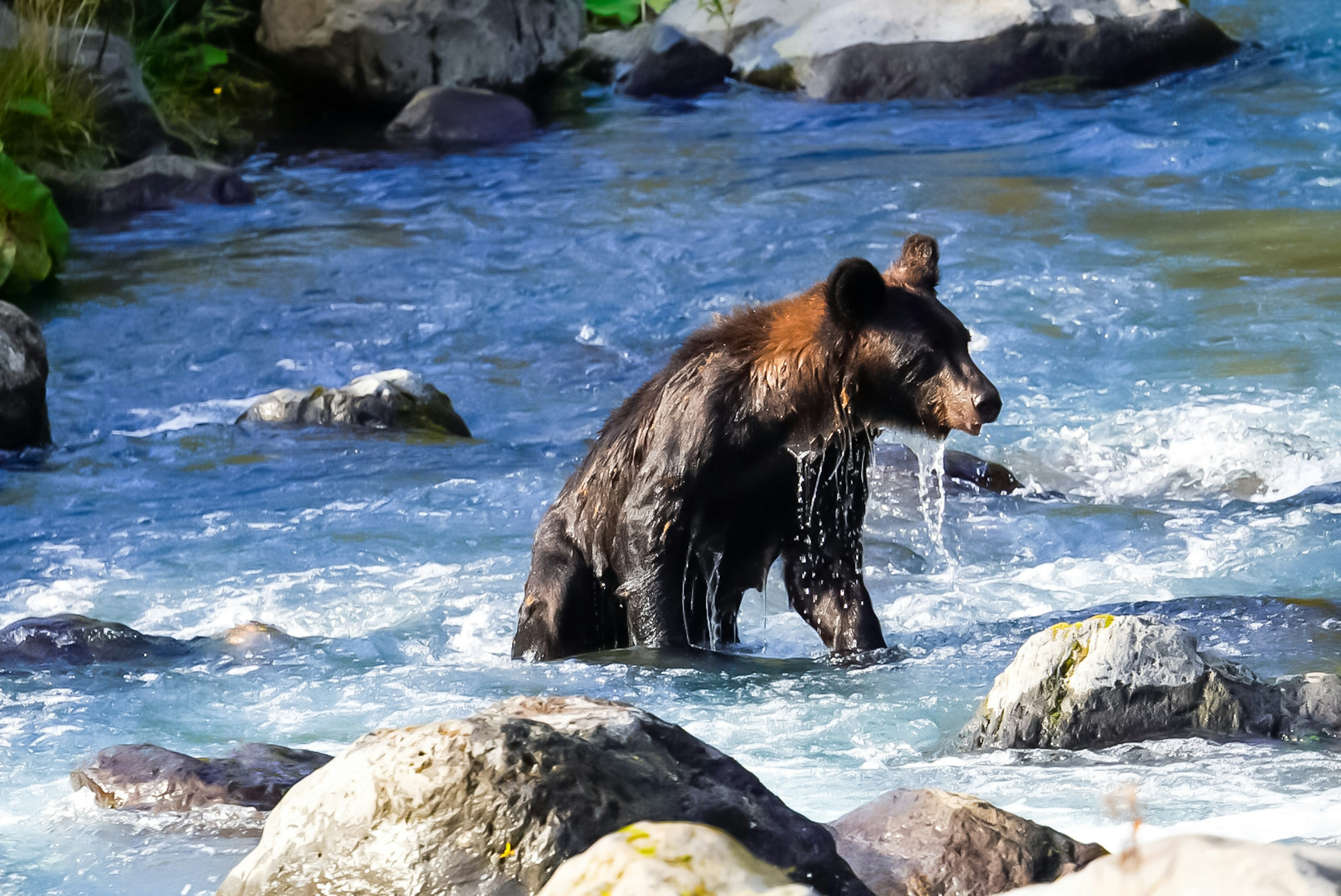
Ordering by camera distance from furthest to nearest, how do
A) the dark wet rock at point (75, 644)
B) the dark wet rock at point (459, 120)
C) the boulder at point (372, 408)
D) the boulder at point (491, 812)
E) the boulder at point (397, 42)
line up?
the boulder at point (397, 42), the dark wet rock at point (459, 120), the boulder at point (372, 408), the dark wet rock at point (75, 644), the boulder at point (491, 812)

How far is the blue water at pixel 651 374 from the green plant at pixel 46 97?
45.7 inches

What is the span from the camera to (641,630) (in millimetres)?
5582

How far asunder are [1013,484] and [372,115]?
13220mm

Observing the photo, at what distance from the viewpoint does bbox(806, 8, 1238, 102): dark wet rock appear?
1859 centimetres

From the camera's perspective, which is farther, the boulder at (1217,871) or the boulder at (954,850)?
the boulder at (954,850)

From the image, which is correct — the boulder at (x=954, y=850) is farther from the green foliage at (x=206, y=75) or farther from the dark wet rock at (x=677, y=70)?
the dark wet rock at (x=677, y=70)

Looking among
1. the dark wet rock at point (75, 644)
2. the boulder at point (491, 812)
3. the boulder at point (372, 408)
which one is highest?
the boulder at point (491, 812)

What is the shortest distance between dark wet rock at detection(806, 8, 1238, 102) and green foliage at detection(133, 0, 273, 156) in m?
6.74

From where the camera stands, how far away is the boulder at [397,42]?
1891 cm

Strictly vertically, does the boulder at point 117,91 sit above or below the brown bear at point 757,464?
above

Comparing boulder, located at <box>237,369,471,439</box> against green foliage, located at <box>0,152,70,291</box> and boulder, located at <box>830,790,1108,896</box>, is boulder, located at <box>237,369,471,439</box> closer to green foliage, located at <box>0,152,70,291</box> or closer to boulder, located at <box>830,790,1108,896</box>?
green foliage, located at <box>0,152,70,291</box>

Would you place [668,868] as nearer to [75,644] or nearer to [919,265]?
[919,265]

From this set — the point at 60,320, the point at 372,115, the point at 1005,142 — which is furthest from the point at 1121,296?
the point at 372,115

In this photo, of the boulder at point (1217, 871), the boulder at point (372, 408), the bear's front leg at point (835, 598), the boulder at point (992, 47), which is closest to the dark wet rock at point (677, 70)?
the boulder at point (992, 47)
